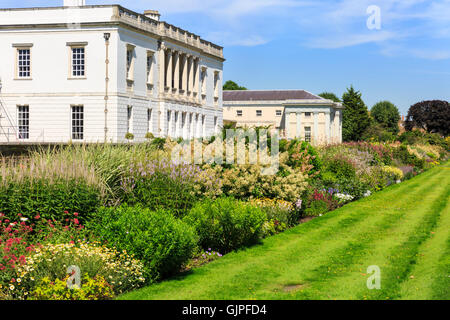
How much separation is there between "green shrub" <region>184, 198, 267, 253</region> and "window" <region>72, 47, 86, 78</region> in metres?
31.6

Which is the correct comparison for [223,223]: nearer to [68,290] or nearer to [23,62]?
[68,290]

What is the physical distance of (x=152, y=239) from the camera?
984 cm

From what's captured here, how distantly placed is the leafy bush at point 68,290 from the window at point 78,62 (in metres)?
35.3

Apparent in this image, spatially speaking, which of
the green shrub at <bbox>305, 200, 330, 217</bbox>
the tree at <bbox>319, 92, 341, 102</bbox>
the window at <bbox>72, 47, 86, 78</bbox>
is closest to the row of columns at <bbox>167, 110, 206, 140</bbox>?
the window at <bbox>72, 47, 86, 78</bbox>

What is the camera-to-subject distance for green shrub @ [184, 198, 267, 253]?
477 inches

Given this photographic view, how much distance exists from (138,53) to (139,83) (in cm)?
248

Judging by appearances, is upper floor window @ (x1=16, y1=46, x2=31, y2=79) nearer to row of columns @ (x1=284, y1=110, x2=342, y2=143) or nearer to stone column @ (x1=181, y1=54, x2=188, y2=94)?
stone column @ (x1=181, y1=54, x2=188, y2=94)

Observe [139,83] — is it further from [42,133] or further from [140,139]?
[42,133]

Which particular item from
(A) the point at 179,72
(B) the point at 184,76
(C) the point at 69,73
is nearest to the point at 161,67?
(B) the point at 184,76

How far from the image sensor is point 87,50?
41531mm

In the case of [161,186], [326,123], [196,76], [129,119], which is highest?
[196,76]

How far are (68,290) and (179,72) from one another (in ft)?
161
